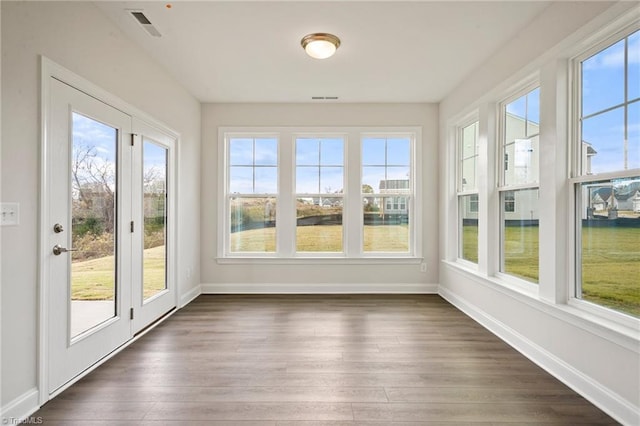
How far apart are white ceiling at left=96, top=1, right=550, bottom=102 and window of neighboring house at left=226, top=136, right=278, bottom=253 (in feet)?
2.81

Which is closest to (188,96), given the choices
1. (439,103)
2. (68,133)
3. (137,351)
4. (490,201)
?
(68,133)

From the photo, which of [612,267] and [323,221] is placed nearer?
[612,267]

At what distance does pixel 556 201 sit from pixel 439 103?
2700 millimetres

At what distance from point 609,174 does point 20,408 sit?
3.83 metres

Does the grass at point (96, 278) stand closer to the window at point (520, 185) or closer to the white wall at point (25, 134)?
the white wall at point (25, 134)

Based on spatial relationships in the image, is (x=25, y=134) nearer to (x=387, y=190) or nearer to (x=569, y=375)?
(x=569, y=375)

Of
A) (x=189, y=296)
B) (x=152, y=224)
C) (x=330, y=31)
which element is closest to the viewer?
(x=330, y=31)

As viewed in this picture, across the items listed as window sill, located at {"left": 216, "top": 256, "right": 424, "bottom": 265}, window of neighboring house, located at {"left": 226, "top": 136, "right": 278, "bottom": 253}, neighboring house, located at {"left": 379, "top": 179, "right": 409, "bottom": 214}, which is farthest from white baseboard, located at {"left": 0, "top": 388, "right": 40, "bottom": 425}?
neighboring house, located at {"left": 379, "top": 179, "right": 409, "bottom": 214}

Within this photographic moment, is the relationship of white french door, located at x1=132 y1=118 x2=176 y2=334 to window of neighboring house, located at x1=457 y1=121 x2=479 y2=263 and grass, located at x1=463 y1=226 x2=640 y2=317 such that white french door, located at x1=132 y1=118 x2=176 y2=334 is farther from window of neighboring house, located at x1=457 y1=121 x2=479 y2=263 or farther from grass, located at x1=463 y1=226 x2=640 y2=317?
grass, located at x1=463 y1=226 x2=640 y2=317

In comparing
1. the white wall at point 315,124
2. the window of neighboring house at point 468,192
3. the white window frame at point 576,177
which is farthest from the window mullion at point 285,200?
the white window frame at point 576,177

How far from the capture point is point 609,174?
2.11 m

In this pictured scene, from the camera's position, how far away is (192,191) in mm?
4457

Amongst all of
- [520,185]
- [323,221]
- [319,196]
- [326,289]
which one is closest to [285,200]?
[319,196]

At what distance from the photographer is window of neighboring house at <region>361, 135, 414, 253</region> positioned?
4836 mm
